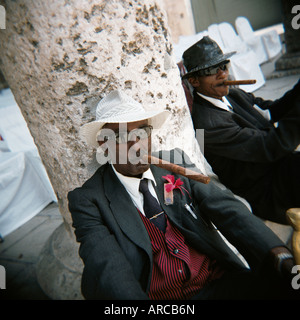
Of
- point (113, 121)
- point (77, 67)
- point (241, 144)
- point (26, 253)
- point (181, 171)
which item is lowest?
point (26, 253)

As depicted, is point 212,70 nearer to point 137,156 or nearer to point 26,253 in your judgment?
point 137,156

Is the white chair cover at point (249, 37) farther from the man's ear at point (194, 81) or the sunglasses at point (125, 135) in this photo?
the sunglasses at point (125, 135)

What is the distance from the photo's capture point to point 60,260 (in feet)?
6.79

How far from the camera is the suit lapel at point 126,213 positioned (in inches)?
49.7

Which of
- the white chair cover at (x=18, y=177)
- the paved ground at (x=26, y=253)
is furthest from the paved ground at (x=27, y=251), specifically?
the white chair cover at (x=18, y=177)

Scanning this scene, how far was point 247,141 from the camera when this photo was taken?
1.88m

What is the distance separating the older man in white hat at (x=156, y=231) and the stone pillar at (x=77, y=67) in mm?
204

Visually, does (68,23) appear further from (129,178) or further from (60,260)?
(60,260)

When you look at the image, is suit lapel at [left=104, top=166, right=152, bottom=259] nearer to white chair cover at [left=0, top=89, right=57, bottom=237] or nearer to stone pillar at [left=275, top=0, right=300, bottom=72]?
white chair cover at [left=0, top=89, right=57, bottom=237]

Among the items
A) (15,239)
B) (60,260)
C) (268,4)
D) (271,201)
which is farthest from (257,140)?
(268,4)

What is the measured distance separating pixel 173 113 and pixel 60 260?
1.67m

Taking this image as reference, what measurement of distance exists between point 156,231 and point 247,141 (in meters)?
1.11

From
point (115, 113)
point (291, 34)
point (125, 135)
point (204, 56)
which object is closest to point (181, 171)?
point (125, 135)
